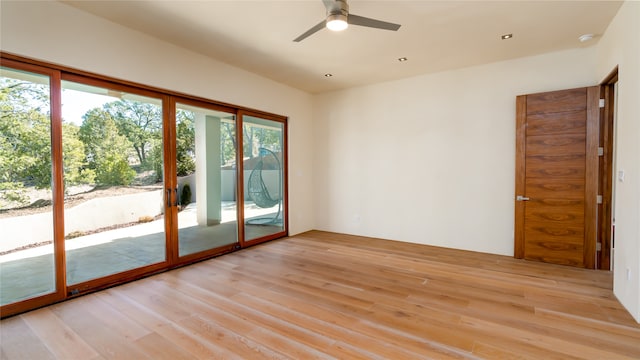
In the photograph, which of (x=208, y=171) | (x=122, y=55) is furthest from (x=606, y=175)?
(x=122, y=55)

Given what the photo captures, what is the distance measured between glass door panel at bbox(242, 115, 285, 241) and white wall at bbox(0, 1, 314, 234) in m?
0.36

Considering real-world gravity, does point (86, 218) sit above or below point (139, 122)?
below

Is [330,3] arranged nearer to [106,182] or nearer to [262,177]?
[106,182]

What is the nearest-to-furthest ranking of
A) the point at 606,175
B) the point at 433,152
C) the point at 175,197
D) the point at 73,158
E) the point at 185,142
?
1. the point at 73,158
2. the point at 606,175
3. the point at 175,197
4. the point at 185,142
5. the point at 433,152

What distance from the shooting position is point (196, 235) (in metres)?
4.18

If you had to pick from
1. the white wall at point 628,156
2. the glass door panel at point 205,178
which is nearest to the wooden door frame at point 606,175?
the white wall at point 628,156

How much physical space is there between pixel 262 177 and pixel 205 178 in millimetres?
1138

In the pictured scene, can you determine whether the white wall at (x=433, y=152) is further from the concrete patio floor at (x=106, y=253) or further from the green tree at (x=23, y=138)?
the green tree at (x=23, y=138)

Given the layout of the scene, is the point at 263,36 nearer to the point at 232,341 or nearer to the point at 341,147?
the point at 341,147

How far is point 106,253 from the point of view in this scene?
3295mm

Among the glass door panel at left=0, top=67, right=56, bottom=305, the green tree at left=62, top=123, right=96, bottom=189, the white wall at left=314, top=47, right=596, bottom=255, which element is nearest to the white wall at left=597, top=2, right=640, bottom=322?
the white wall at left=314, top=47, right=596, bottom=255

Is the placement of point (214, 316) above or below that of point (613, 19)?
below

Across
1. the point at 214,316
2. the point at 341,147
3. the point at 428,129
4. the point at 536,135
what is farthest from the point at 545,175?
the point at 214,316

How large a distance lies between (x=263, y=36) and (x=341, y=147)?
2816mm
